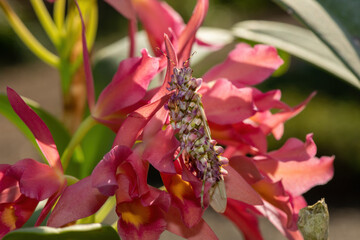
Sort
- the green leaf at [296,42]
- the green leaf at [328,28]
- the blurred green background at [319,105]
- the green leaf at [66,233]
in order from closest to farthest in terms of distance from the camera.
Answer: the green leaf at [66,233] < the green leaf at [328,28] < the green leaf at [296,42] < the blurred green background at [319,105]

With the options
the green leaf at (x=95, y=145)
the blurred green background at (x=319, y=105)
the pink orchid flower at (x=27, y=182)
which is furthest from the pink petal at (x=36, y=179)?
the blurred green background at (x=319, y=105)

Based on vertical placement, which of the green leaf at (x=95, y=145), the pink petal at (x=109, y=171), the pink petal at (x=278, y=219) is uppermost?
the pink petal at (x=109, y=171)

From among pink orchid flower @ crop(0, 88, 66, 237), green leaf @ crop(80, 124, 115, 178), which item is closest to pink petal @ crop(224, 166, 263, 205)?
pink orchid flower @ crop(0, 88, 66, 237)

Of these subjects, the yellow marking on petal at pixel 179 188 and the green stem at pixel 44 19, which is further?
the green stem at pixel 44 19

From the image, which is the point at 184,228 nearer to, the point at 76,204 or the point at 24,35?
the point at 76,204

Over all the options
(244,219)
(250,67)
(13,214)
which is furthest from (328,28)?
(13,214)

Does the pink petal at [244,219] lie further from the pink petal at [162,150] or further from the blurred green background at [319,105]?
the blurred green background at [319,105]

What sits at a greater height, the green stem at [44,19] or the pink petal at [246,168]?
the green stem at [44,19]
